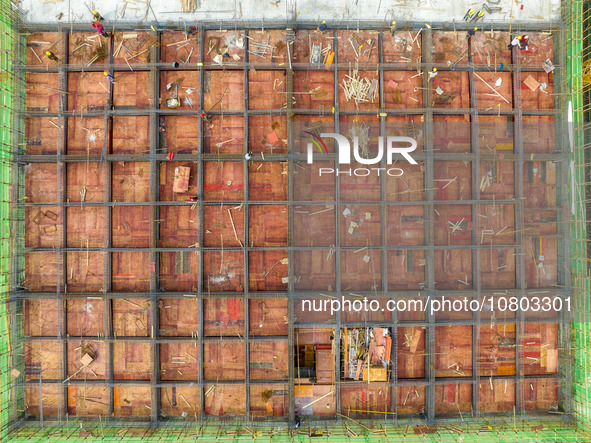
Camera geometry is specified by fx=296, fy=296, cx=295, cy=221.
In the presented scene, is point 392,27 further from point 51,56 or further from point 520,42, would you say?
point 51,56

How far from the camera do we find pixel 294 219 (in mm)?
8906

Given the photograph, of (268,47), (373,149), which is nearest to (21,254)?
(268,47)

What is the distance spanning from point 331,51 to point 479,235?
7.15 metres

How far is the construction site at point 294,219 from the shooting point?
28.9 ft

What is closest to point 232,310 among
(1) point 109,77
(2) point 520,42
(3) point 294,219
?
(3) point 294,219

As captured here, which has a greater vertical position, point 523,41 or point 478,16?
point 478,16

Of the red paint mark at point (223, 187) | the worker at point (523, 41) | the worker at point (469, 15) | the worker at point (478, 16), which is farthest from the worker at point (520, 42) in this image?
the red paint mark at point (223, 187)

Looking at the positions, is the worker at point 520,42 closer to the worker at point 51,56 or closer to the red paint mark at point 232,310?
the red paint mark at point 232,310

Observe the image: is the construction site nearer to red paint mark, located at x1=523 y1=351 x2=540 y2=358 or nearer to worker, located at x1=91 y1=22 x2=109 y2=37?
red paint mark, located at x1=523 y1=351 x2=540 y2=358

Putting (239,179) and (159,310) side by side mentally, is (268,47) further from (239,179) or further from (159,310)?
(159,310)

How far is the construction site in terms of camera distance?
8.82 metres

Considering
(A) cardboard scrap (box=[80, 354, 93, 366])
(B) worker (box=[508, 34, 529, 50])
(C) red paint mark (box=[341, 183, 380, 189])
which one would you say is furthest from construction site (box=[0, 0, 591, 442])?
(A) cardboard scrap (box=[80, 354, 93, 366])

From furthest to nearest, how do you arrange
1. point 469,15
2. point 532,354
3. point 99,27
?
point 532,354
point 469,15
point 99,27

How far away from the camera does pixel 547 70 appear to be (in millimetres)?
9031
